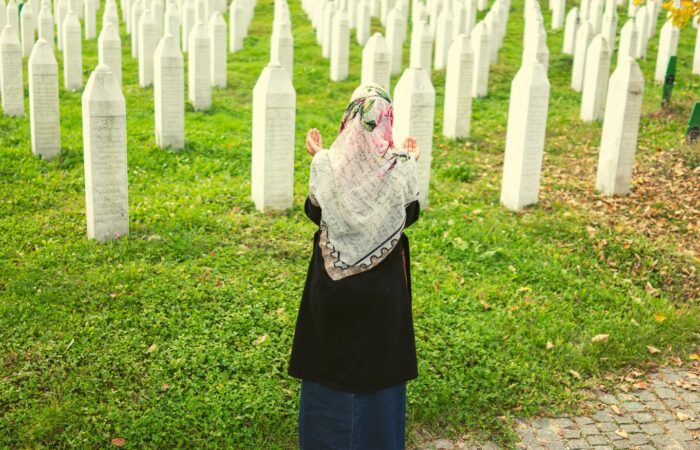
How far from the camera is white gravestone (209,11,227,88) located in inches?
521

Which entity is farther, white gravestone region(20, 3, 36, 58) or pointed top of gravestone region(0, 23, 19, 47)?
white gravestone region(20, 3, 36, 58)

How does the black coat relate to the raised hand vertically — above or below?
below

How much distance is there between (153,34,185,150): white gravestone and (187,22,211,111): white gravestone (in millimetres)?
2209

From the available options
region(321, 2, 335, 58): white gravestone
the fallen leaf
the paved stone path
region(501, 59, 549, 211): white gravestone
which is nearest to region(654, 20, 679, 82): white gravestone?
region(321, 2, 335, 58): white gravestone

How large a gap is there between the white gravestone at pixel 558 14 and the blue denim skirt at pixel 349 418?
19.2 meters

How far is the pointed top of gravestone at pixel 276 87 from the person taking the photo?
7.34 m

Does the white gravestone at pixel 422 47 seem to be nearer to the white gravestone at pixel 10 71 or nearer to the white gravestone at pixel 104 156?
the white gravestone at pixel 10 71

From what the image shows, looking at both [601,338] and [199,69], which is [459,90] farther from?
[601,338]

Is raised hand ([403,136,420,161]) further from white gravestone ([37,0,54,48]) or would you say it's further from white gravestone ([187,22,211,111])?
white gravestone ([37,0,54,48])

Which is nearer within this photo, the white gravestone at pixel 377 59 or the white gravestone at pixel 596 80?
the white gravestone at pixel 377 59

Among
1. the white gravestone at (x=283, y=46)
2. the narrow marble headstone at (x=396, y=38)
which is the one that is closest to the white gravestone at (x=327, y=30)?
the narrow marble headstone at (x=396, y=38)

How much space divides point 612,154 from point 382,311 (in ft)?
19.5

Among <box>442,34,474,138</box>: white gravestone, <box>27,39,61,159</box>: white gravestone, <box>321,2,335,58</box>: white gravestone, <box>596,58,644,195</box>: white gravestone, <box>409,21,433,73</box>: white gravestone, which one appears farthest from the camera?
<box>321,2,335,58</box>: white gravestone

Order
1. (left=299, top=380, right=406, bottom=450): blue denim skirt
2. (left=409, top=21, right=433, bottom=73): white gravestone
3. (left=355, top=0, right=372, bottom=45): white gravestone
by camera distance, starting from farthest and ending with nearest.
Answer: (left=355, top=0, right=372, bottom=45): white gravestone, (left=409, top=21, right=433, bottom=73): white gravestone, (left=299, top=380, right=406, bottom=450): blue denim skirt
